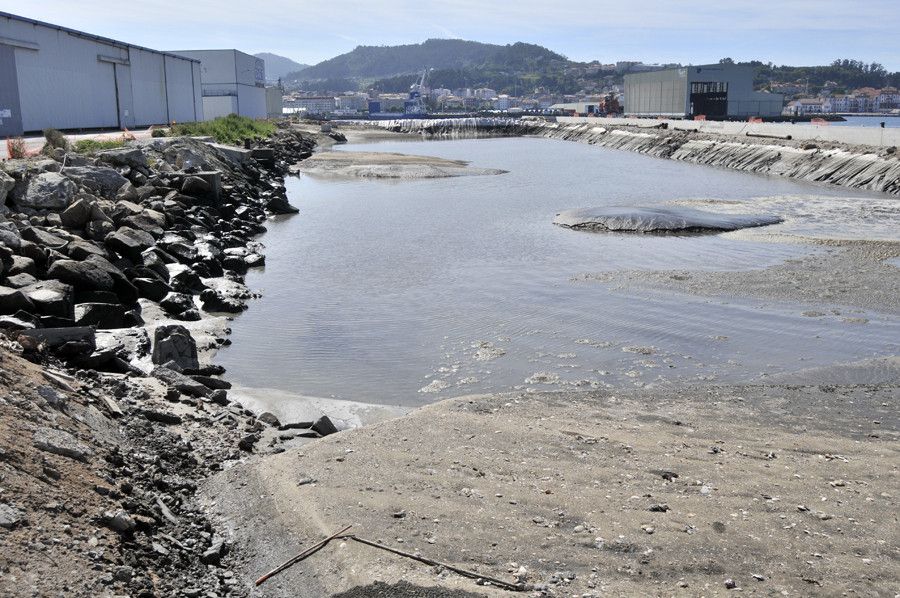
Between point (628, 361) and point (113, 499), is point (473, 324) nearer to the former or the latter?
point (628, 361)

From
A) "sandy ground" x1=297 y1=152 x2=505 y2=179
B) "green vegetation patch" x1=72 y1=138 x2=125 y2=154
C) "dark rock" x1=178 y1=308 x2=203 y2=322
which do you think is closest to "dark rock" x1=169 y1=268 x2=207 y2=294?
"dark rock" x1=178 y1=308 x2=203 y2=322

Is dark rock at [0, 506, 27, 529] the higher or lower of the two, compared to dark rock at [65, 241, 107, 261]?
lower

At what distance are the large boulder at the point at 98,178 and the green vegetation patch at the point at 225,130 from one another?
18.2 metres

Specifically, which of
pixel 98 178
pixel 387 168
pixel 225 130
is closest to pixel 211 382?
pixel 98 178

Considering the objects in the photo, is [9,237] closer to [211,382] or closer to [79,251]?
[79,251]

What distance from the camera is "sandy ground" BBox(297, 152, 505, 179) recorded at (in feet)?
151

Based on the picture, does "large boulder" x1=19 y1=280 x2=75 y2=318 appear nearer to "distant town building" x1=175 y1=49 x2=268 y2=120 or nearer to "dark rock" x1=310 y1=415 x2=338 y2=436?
"dark rock" x1=310 y1=415 x2=338 y2=436

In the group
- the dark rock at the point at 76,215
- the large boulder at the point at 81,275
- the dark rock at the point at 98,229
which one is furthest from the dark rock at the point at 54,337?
the dark rock at the point at 76,215

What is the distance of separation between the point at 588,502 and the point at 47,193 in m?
12.9

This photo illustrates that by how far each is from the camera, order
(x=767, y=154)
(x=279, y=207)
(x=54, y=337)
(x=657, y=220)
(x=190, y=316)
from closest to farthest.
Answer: (x=54, y=337) < (x=190, y=316) < (x=657, y=220) < (x=279, y=207) < (x=767, y=154)

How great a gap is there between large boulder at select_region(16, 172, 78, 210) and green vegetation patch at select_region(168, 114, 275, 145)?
72.3 ft

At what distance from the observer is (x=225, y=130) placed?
47.8m

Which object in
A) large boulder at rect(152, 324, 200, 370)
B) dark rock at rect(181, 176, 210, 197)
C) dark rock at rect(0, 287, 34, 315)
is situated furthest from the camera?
dark rock at rect(181, 176, 210, 197)

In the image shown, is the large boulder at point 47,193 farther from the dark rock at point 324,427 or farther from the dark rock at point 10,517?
the dark rock at point 10,517
